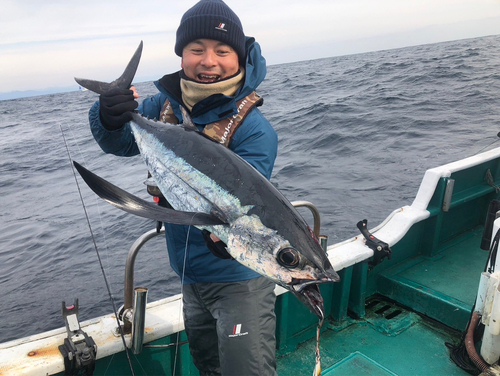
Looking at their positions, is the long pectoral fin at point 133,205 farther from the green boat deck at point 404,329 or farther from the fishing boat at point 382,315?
the green boat deck at point 404,329

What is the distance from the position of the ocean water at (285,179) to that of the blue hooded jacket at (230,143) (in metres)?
1.51

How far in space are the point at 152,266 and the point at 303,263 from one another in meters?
6.90

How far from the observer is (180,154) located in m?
2.11

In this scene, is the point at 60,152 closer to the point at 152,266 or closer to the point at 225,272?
the point at 152,266

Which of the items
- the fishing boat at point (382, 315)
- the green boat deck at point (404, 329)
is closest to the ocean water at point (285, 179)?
the fishing boat at point (382, 315)

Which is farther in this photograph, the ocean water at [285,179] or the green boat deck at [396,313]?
the ocean water at [285,179]

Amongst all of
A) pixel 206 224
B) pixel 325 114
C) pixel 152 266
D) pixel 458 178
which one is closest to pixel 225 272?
pixel 206 224

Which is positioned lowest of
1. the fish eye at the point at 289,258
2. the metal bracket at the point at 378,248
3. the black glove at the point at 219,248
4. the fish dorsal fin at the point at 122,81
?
the metal bracket at the point at 378,248

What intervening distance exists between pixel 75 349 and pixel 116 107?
1.54 meters

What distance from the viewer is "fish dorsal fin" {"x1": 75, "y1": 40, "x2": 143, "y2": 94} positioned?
2.62 m

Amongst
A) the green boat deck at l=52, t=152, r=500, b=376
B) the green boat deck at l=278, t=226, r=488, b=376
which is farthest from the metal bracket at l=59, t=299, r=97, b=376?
the green boat deck at l=278, t=226, r=488, b=376

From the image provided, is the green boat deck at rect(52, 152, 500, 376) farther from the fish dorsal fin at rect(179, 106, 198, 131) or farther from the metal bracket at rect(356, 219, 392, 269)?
the fish dorsal fin at rect(179, 106, 198, 131)

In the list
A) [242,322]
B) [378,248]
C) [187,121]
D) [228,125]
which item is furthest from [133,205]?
[378,248]

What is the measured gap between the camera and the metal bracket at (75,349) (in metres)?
2.43
